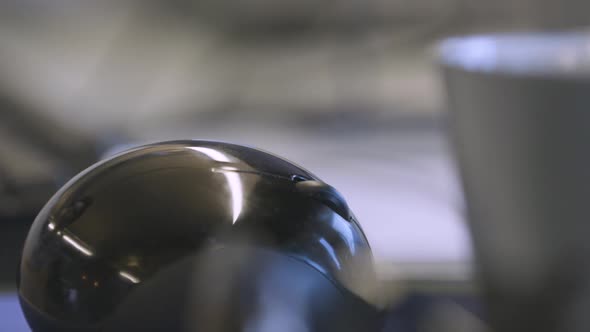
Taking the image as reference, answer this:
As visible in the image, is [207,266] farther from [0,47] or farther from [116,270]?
[0,47]

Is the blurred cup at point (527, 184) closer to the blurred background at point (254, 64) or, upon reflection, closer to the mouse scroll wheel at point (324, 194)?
the mouse scroll wheel at point (324, 194)

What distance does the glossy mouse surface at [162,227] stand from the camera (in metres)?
0.18

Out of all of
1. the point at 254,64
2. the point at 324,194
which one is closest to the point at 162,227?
the point at 324,194

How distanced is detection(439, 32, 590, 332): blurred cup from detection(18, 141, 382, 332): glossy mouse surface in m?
0.04

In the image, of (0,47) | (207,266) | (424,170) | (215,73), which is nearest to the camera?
(207,266)

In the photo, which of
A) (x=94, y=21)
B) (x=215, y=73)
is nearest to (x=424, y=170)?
(x=215, y=73)

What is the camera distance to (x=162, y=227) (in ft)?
0.59

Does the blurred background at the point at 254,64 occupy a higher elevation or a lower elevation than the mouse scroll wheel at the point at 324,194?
lower

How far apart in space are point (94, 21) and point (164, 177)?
51.2 inches

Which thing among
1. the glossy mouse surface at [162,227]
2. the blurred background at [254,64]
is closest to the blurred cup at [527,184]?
the glossy mouse surface at [162,227]

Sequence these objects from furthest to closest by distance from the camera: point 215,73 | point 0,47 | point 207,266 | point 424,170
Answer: point 215,73
point 0,47
point 424,170
point 207,266

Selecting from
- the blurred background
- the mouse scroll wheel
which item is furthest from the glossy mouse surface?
the blurred background

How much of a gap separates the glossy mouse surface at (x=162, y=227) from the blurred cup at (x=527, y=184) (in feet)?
0.14

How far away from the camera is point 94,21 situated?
138 centimetres
